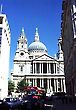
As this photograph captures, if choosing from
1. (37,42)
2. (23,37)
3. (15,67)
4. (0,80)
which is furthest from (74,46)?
(37,42)

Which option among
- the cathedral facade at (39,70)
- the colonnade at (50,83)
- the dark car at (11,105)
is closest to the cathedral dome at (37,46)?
the cathedral facade at (39,70)

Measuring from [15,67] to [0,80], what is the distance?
59.5 meters

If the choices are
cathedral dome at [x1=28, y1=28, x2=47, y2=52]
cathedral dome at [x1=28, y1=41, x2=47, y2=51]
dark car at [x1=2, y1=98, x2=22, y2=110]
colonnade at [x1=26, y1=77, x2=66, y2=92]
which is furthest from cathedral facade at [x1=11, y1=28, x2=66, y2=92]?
dark car at [x1=2, y1=98, x2=22, y2=110]

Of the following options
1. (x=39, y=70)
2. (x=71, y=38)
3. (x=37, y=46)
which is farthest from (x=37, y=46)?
(x=71, y=38)

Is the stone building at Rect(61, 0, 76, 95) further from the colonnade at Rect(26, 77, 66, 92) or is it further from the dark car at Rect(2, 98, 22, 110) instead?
the colonnade at Rect(26, 77, 66, 92)

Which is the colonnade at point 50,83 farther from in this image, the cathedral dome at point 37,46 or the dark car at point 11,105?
the dark car at point 11,105

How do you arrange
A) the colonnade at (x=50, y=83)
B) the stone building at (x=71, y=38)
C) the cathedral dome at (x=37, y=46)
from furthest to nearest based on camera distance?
the cathedral dome at (x=37, y=46) < the colonnade at (x=50, y=83) < the stone building at (x=71, y=38)

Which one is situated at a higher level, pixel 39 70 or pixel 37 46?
pixel 37 46

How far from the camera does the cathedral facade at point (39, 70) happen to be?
409 feet

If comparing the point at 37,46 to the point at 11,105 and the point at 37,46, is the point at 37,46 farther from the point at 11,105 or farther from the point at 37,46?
the point at 11,105

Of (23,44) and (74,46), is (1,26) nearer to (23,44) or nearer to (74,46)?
(74,46)

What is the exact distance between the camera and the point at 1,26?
76625mm

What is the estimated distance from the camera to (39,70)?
126 meters

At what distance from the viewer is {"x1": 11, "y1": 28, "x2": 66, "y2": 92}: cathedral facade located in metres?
125
